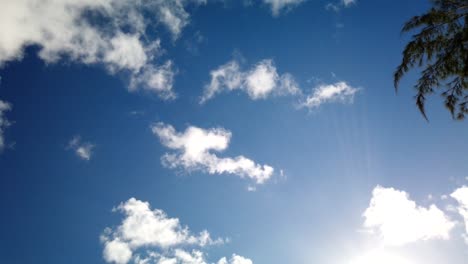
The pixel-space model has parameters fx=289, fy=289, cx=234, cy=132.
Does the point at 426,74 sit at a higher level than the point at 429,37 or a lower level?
lower

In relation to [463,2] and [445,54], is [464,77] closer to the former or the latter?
[445,54]

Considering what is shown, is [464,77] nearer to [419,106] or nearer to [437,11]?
[419,106]

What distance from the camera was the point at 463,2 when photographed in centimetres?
900

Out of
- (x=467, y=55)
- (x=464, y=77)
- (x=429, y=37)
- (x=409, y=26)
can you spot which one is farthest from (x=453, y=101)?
(x=409, y=26)

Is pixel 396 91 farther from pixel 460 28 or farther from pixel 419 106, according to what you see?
pixel 460 28

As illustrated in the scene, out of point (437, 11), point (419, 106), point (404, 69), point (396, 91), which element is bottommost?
point (419, 106)

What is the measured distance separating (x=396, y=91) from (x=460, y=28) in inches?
99.9

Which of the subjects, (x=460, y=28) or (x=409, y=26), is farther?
(x=409, y=26)

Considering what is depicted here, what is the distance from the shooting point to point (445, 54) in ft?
29.6

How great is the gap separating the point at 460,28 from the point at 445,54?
0.84m

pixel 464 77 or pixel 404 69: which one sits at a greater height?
pixel 404 69

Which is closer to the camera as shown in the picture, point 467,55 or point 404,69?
point 467,55

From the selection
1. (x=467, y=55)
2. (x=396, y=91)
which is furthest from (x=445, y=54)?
(x=396, y=91)

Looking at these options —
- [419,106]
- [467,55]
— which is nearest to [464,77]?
[467,55]
